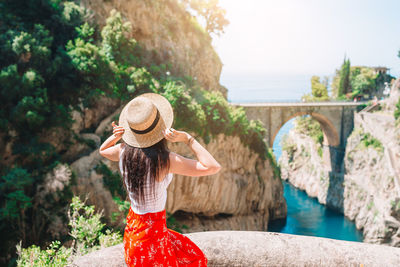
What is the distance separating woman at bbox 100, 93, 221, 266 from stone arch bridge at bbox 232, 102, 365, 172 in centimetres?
2549

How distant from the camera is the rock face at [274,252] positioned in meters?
3.24

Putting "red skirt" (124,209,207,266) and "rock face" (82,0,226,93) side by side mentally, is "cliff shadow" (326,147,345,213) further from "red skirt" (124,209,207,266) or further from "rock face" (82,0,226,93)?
"red skirt" (124,209,207,266)

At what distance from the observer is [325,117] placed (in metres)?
31.1

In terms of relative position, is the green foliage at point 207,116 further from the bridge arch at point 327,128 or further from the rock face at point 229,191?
the bridge arch at point 327,128

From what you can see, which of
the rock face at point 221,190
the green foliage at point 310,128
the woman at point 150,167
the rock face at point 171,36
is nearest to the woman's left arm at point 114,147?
the woman at point 150,167

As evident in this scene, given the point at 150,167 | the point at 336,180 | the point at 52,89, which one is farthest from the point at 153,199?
the point at 336,180

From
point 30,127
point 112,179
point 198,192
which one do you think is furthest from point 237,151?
point 30,127

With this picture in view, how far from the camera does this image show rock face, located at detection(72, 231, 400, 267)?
3240mm

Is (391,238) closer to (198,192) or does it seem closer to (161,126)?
(198,192)

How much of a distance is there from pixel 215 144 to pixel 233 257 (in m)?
14.8

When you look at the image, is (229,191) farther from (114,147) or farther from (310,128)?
(310,128)

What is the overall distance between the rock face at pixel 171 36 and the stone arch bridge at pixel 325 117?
5640 millimetres

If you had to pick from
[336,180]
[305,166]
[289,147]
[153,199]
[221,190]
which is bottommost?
[305,166]

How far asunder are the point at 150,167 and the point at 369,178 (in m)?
28.5
